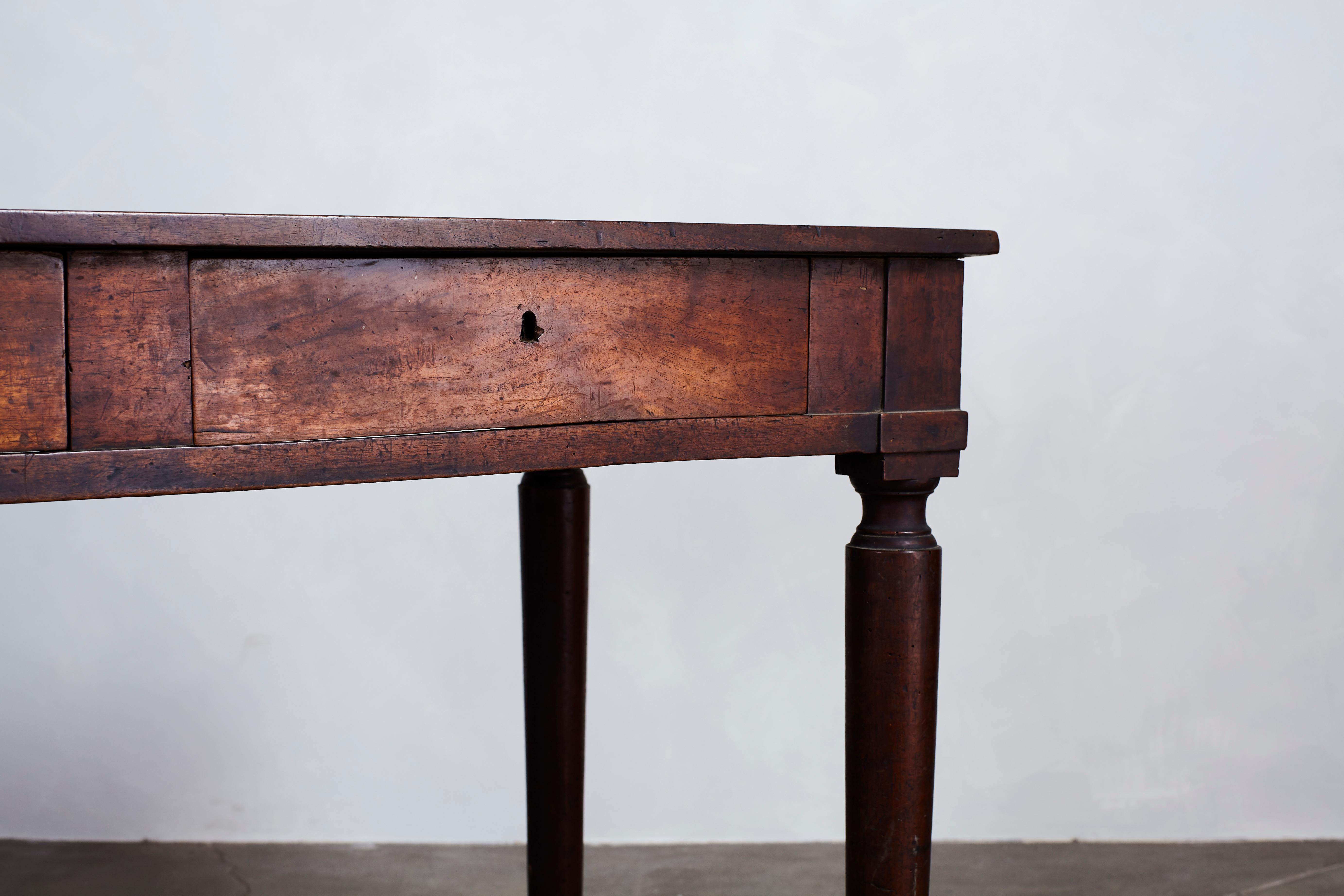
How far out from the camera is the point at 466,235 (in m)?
0.92

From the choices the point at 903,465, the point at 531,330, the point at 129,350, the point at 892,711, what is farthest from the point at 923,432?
the point at 129,350

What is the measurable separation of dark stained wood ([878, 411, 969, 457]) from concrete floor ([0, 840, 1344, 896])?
125 cm

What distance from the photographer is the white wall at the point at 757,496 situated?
2.35m

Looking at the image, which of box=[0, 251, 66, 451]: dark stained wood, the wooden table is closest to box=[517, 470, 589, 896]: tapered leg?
the wooden table

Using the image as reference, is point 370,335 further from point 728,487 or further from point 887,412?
point 728,487

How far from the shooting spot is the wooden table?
2.76 ft

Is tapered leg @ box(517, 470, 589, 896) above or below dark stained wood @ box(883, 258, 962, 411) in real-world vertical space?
below

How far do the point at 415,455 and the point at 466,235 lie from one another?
0.53 ft

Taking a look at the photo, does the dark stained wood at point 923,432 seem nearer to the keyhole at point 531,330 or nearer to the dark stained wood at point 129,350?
the keyhole at point 531,330

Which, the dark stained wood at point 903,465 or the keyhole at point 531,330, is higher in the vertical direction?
the keyhole at point 531,330

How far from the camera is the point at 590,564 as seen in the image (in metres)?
2.51

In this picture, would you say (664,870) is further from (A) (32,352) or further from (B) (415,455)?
(A) (32,352)

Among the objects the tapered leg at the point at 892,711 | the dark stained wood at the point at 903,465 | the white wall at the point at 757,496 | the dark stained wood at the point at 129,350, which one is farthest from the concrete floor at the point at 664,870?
the dark stained wood at the point at 129,350

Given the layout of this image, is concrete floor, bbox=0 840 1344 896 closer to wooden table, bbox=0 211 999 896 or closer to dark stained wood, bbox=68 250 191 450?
wooden table, bbox=0 211 999 896
